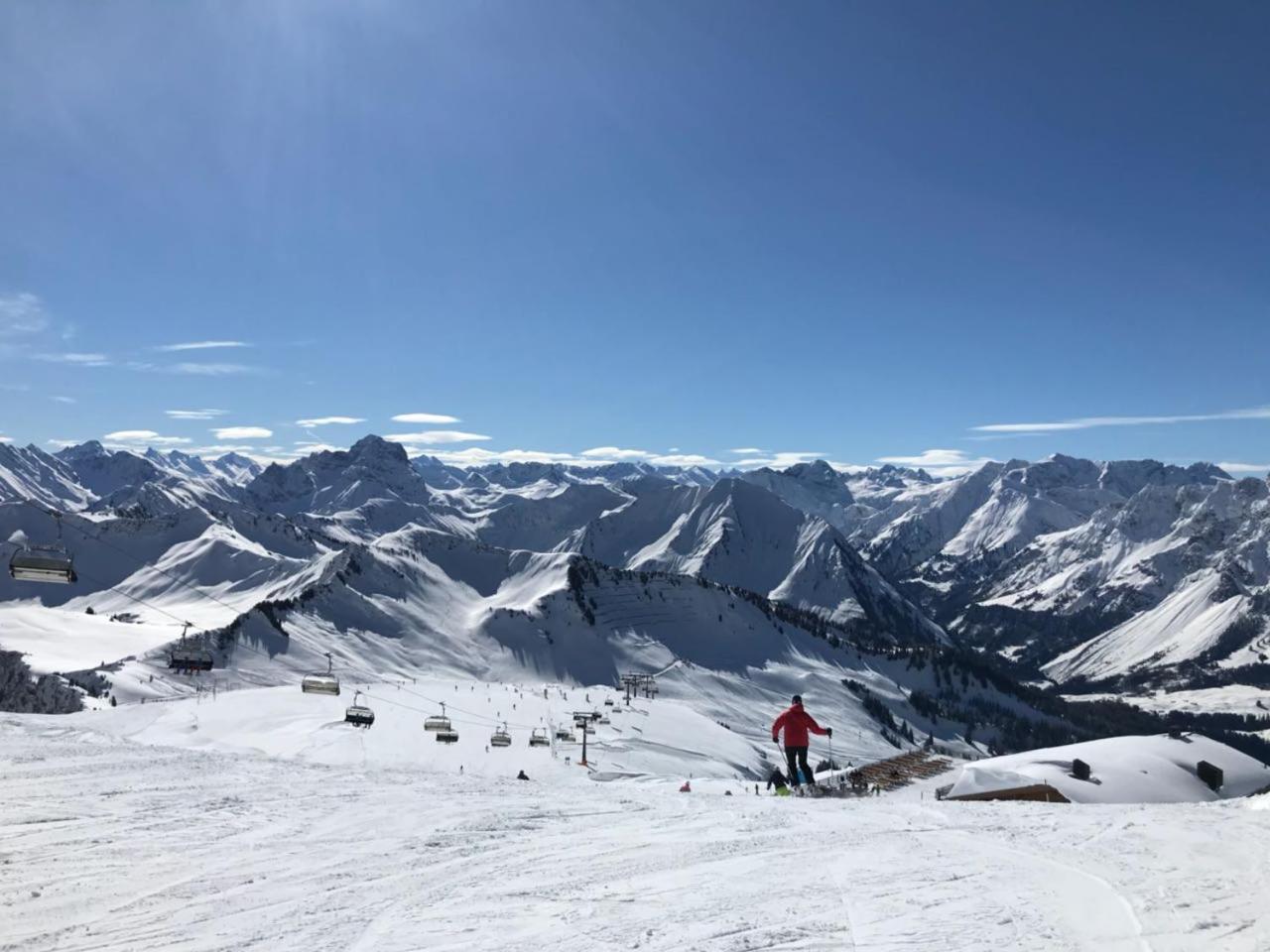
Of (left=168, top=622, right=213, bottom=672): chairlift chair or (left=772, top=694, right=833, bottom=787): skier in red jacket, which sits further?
(left=168, top=622, right=213, bottom=672): chairlift chair

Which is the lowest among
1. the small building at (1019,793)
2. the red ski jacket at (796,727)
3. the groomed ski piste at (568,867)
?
the small building at (1019,793)

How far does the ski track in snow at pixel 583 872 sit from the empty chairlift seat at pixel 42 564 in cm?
1428

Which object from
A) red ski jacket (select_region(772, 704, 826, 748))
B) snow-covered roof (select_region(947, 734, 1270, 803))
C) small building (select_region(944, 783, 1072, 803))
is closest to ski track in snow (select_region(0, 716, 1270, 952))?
red ski jacket (select_region(772, 704, 826, 748))

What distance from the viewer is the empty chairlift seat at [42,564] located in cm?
2778

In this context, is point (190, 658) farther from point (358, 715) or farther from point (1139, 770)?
point (1139, 770)

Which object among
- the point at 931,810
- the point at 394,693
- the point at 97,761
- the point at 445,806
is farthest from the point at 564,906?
the point at 394,693

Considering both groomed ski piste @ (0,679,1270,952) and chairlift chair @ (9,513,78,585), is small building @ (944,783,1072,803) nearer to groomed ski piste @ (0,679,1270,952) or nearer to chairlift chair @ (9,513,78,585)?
groomed ski piste @ (0,679,1270,952)

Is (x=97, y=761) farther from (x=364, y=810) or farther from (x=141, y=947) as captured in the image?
(x=141, y=947)

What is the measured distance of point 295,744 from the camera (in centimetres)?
6028

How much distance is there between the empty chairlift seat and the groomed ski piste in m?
10.7

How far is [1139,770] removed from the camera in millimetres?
71750

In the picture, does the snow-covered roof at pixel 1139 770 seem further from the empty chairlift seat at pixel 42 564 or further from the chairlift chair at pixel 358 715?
the empty chairlift seat at pixel 42 564

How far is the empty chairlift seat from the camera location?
2778cm

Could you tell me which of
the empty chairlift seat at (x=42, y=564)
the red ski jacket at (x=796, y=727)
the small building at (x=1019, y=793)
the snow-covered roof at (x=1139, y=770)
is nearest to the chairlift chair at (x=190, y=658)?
the empty chairlift seat at (x=42, y=564)
